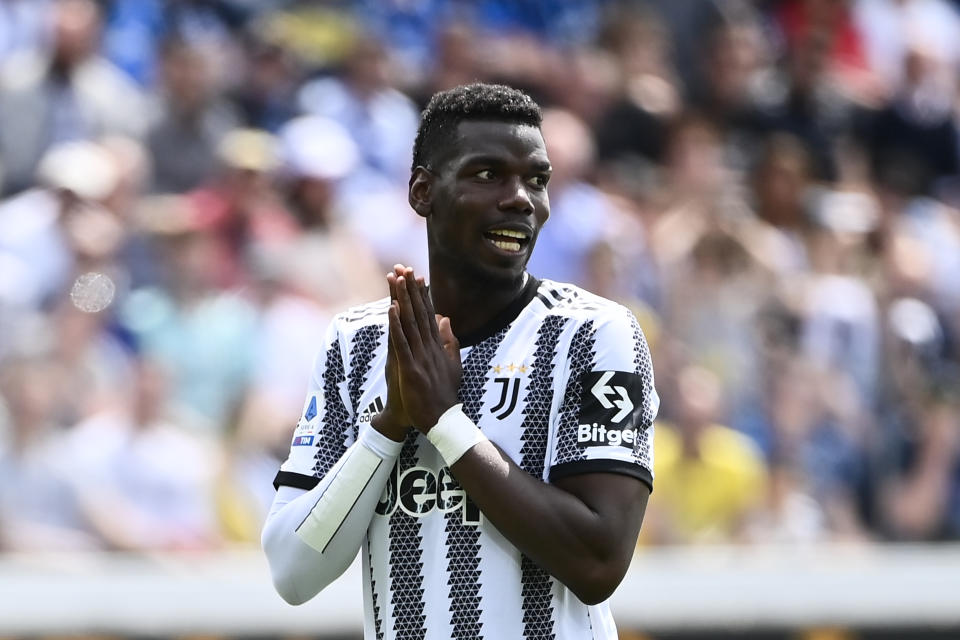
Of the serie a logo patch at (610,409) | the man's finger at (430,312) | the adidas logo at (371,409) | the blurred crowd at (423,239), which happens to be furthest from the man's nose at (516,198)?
the blurred crowd at (423,239)

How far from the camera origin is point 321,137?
31.9ft

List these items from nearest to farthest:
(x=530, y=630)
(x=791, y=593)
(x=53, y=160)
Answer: (x=530, y=630)
(x=791, y=593)
(x=53, y=160)

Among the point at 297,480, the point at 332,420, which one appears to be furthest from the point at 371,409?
the point at 297,480

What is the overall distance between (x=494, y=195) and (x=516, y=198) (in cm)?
6

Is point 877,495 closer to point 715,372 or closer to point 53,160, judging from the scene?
point 715,372

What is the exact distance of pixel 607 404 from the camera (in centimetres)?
340

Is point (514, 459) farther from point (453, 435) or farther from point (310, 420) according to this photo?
point (310, 420)

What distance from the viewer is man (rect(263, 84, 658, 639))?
329cm

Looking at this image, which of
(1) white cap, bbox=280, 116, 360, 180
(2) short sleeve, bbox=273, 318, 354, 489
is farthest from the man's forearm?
(1) white cap, bbox=280, 116, 360, 180

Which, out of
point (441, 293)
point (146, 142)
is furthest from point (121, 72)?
point (441, 293)

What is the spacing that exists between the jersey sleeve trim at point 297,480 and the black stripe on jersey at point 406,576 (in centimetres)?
24

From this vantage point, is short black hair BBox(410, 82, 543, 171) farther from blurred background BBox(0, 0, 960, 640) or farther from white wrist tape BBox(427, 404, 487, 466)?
blurred background BBox(0, 0, 960, 640)

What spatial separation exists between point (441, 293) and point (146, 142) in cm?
631

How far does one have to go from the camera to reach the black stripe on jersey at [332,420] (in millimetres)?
3639
